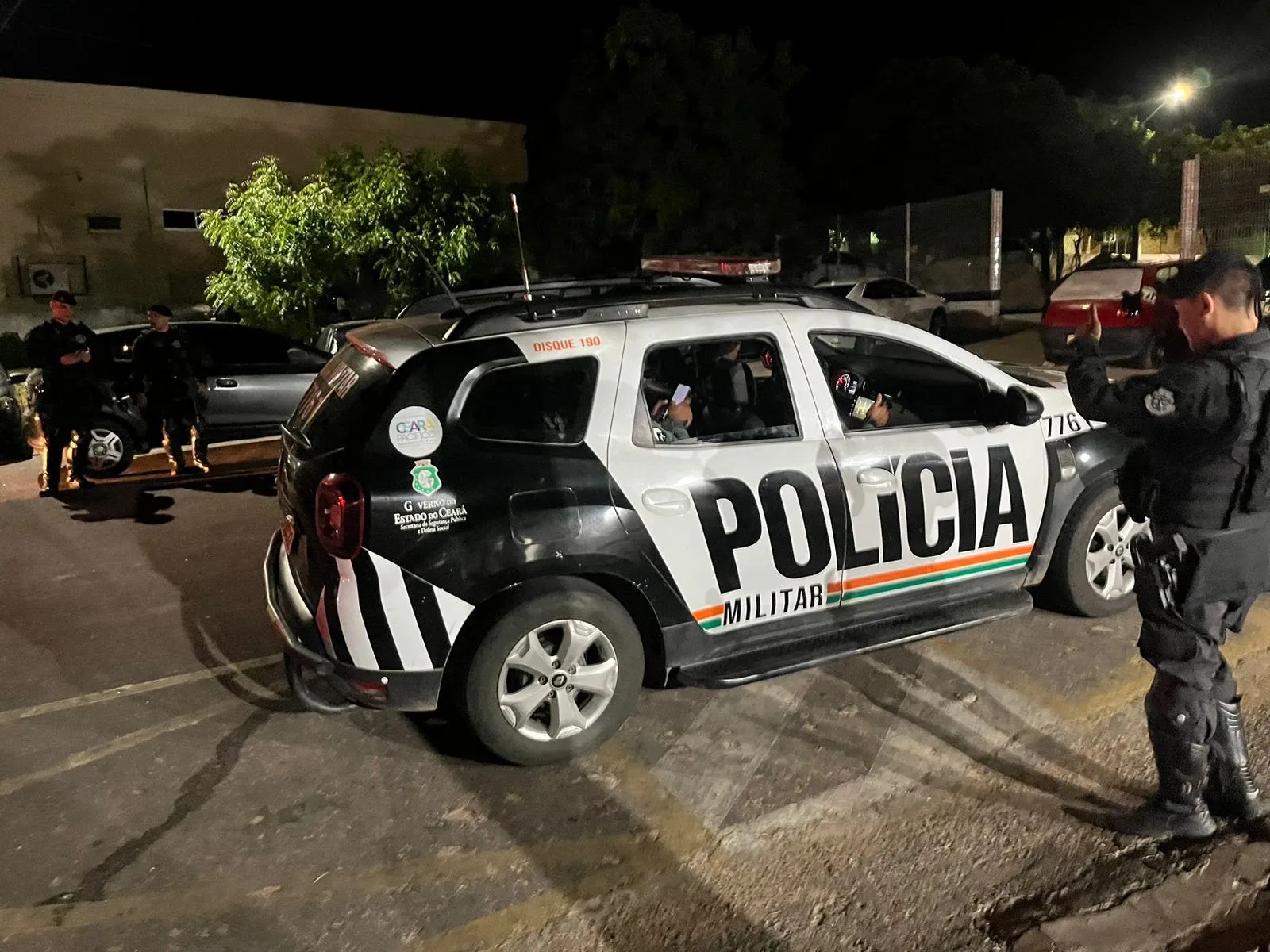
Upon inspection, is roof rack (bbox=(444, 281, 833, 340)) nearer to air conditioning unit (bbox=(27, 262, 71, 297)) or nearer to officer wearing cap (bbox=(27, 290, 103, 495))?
officer wearing cap (bbox=(27, 290, 103, 495))

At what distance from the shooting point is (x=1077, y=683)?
4492mm

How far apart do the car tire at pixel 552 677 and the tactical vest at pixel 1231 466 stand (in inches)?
74.1

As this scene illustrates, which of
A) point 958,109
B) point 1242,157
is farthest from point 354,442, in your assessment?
point 958,109

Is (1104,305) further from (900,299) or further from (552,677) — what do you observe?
(552,677)

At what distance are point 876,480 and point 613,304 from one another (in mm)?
1281

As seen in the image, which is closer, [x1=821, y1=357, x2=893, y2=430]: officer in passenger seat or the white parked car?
[x1=821, y1=357, x2=893, y2=430]: officer in passenger seat

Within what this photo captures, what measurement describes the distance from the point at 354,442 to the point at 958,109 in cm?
2647

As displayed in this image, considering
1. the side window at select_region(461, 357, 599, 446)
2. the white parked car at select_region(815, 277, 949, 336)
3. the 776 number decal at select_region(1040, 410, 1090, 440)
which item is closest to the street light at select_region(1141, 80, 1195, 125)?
the white parked car at select_region(815, 277, 949, 336)

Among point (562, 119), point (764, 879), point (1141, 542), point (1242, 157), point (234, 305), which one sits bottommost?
point (764, 879)

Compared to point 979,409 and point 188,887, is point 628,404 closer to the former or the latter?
point 979,409

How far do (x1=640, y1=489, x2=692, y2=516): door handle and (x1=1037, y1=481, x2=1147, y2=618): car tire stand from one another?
6.52 feet

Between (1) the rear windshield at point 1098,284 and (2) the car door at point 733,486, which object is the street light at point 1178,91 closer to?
(1) the rear windshield at point 1098,284

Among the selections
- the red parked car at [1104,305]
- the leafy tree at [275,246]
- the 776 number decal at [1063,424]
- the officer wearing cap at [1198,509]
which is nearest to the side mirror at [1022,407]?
the 776 number decal at [1063,424]

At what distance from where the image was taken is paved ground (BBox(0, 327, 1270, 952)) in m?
3.06
